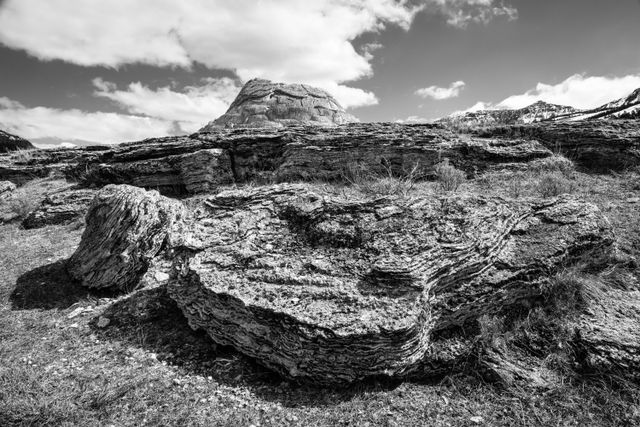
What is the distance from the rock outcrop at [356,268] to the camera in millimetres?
4543

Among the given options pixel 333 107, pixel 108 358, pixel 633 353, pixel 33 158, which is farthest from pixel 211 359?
pixel 333 107

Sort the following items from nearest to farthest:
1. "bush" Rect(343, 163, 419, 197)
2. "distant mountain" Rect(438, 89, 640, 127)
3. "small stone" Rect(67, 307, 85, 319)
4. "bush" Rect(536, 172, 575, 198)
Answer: "small stone" Rect(67, 307, 85, 319) < "bush" Rect(343, 163, 419, 197) < "bush" Rect(536, 172, 575, 198) < "distant mountain" Rect(438, 89, 640, 127)

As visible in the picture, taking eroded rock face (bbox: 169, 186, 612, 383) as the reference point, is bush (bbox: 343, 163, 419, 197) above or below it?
above

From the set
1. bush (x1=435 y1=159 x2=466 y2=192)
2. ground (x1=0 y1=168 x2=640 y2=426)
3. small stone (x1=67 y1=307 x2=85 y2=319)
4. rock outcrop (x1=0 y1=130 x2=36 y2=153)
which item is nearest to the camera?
ground (x1=0 y1=168 x2=640 y2=426)

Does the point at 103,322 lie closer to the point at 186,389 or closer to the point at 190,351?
the point at 190,351

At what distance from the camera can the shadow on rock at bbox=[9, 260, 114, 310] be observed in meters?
6.78

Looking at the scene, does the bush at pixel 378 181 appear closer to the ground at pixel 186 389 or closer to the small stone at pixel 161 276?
the ground at pixel 186 389

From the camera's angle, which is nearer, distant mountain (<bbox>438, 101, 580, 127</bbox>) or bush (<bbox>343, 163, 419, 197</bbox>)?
bush (<bbox>343, 163, 419, 197</bbox>)

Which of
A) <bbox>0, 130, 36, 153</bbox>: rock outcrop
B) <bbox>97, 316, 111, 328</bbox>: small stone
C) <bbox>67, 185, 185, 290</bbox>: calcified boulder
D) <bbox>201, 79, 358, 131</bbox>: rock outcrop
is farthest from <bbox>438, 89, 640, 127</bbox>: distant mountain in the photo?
<bbox>0, 130, 36, 153</bbox>: rock outcrop

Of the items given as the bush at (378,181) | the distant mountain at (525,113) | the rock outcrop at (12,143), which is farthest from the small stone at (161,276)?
the rock outcrop at (12,143)

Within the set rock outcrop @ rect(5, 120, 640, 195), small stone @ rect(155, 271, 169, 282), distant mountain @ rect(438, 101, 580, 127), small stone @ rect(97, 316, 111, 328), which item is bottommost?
small stone @ rect(97, 316, 111, 328)

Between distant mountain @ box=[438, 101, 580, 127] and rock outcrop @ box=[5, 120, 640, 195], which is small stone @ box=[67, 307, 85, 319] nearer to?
rock outcrop @ box=[5, 120, 640, 195]

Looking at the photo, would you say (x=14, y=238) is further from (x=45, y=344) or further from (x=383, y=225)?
(x=383, y=225)

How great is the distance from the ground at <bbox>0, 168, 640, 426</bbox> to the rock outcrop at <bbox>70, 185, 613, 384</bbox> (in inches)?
12.5
